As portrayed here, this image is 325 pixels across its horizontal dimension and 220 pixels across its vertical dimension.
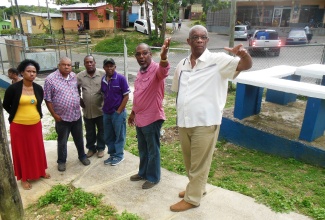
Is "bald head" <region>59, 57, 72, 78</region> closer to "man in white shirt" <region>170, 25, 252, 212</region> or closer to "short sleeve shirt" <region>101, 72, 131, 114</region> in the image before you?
"short sleeve shirt" <region>101, 72, 131, 114</region>

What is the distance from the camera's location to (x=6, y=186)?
2.34 metres

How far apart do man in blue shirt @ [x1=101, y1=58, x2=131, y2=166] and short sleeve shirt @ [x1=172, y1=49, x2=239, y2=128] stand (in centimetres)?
127

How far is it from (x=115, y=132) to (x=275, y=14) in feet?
95.6

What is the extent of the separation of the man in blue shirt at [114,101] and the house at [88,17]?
28278 millimetres

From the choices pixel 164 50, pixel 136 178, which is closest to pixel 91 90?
pixel 136 178

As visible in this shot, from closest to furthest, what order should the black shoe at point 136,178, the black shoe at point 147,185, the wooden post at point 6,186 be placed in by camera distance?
the wooden post at point 6,186
the black shoe at point 147,185
the black shoe at point 136,178

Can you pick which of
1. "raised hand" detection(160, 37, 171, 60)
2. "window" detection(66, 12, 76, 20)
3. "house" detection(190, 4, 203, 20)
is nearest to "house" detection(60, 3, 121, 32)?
"window" detection(66, 12, 76, 20)

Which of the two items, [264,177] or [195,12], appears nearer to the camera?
[264,177]

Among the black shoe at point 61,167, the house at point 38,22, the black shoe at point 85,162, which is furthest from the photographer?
the house at point 38,22

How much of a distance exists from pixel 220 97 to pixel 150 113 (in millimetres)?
844

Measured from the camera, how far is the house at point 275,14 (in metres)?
26.1

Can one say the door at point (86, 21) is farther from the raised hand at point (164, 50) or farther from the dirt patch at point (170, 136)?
the raised hand at point (164, 50)

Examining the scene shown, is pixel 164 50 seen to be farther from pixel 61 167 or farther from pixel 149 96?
pixel 61 167

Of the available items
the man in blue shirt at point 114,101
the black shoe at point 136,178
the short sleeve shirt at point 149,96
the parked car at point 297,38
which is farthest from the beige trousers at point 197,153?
the parked car at point 297,38
